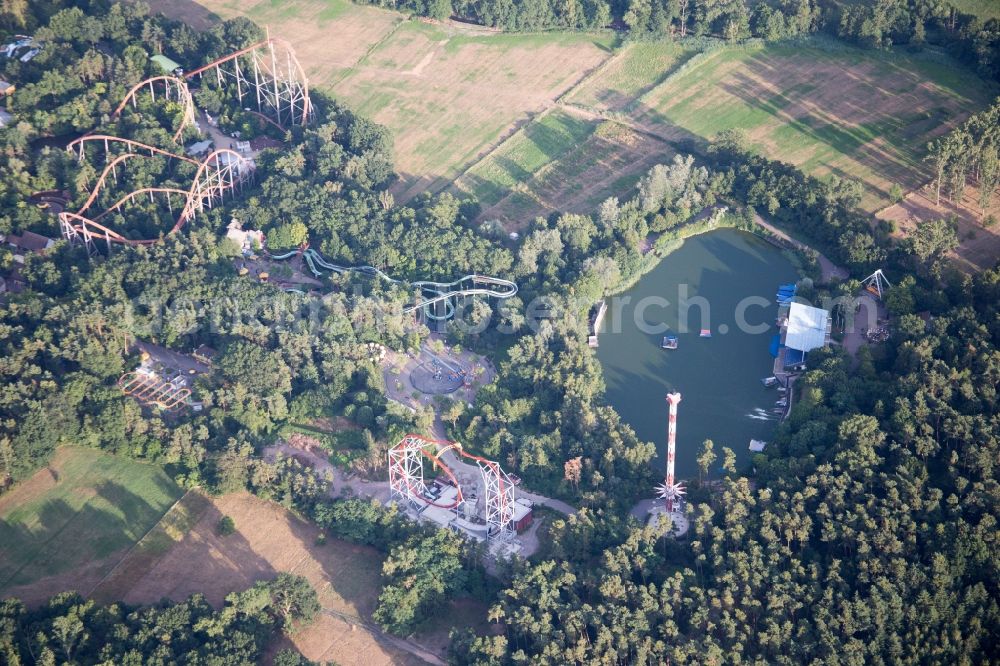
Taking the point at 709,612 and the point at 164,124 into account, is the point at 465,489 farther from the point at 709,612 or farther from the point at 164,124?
the point at 164,124

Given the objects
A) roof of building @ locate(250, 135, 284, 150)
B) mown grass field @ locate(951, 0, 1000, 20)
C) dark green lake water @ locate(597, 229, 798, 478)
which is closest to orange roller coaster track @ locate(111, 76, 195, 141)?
roof of building @ locate(250, 135, 284, 150)

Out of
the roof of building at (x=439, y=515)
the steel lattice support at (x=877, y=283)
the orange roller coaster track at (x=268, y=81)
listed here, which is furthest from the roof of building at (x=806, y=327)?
the orange roller coaster track at (x=268, y=81)

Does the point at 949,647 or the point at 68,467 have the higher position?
the point at 949,647

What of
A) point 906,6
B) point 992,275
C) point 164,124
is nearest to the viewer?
point 992,275

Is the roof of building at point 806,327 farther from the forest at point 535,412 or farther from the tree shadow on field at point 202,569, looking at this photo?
the tree shadow on field at point 202,569

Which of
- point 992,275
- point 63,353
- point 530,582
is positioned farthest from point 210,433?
point 992,275

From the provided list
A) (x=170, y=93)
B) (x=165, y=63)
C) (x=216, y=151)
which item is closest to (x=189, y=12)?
(x=165, y=63)

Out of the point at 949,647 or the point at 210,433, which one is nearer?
the point at 949,647

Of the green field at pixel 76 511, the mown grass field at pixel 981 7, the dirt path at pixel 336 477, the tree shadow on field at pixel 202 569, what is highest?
the mown grass field at pixel 981 7
